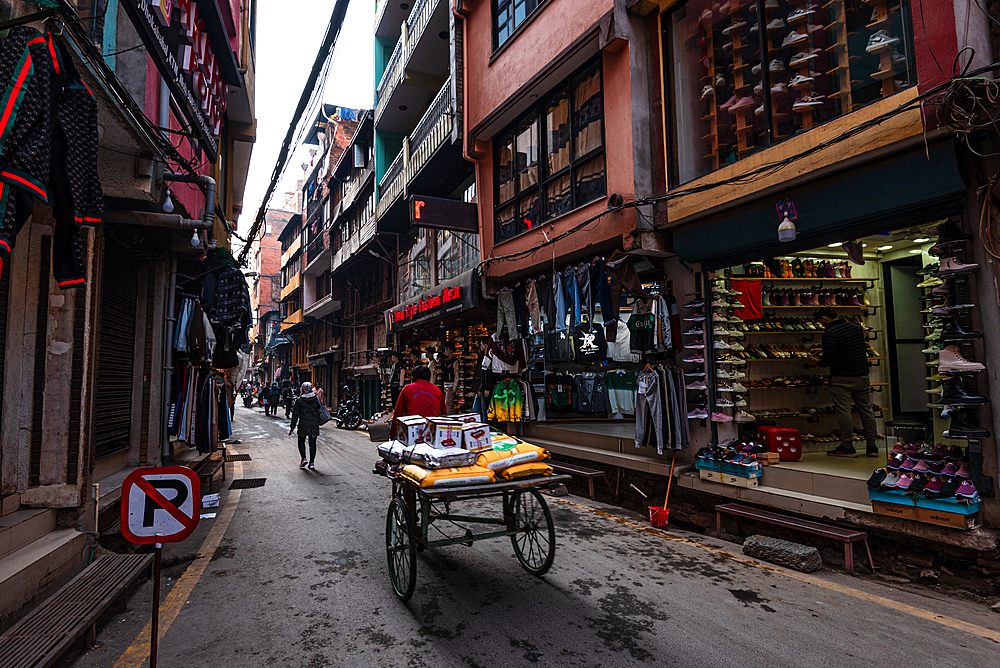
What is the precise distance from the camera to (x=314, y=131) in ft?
121

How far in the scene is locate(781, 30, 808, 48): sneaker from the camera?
22.5ft

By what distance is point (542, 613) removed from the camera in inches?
178

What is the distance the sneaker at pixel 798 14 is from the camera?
6.81m

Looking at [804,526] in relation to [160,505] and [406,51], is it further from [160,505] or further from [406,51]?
[406,51]

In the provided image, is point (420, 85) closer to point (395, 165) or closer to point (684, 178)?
point (395, 165)

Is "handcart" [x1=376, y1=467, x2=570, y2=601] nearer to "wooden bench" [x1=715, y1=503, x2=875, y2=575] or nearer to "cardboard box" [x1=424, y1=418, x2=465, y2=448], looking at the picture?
"cardboard box" [x1=424, y1=418, x2=465, y2=448]

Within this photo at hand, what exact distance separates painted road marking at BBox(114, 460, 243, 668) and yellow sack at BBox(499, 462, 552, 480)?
8.41 feet

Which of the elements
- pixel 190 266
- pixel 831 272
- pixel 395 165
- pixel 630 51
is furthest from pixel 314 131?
pixel 831 272

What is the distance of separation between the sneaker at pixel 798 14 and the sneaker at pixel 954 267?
376 cm

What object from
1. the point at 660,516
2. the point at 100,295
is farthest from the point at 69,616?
the point at 660,516

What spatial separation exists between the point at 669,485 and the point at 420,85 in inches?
636

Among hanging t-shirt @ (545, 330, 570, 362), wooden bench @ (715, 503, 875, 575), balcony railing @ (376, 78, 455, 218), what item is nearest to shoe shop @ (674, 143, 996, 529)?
wooden bench @ (715, 503, 875, 575)

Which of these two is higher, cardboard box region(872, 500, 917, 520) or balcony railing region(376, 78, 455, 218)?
balcony railing region(376, 78, 455, 218)

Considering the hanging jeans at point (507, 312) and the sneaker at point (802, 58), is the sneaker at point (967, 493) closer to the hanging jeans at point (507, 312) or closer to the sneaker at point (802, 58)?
the sneaker at point (802, 58)
